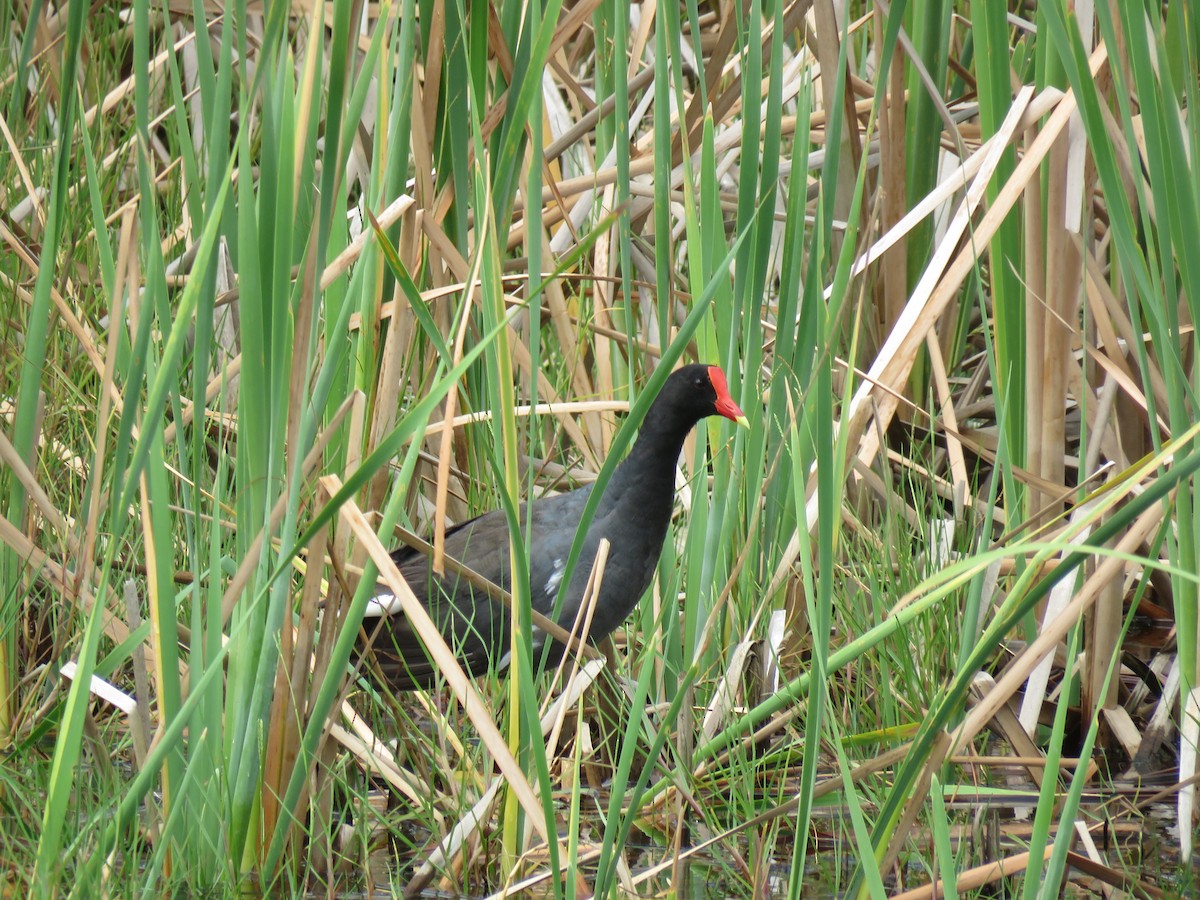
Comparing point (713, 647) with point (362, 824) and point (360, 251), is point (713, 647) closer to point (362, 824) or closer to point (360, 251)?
point (362, 824)

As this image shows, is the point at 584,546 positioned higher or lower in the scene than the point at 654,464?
lower

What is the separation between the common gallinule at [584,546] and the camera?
261 centimetres

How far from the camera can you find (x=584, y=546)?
2805 mm

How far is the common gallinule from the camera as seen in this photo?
2611mm

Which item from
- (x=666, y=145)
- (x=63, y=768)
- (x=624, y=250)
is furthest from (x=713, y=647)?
(x=63, y=768)

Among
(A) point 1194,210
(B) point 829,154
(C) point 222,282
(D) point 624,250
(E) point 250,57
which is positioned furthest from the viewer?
(E) point 250,57

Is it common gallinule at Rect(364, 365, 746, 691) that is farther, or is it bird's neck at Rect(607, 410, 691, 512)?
bird's neck at Rect(607, 410, 691, 512)

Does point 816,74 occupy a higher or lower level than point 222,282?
higher

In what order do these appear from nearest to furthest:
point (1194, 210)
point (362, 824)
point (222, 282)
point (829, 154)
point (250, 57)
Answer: point (1194, 210)
point (362, 824)
point (829, 154)
point (222, 282)
point (250, 57)

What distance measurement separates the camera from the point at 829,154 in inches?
90.0

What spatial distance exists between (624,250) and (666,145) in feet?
0.77

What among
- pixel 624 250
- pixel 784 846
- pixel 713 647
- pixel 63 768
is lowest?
pixel 784 846

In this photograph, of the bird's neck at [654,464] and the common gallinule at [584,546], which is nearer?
the common gallinule at [584,546]

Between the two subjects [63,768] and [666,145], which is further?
[666,145]
